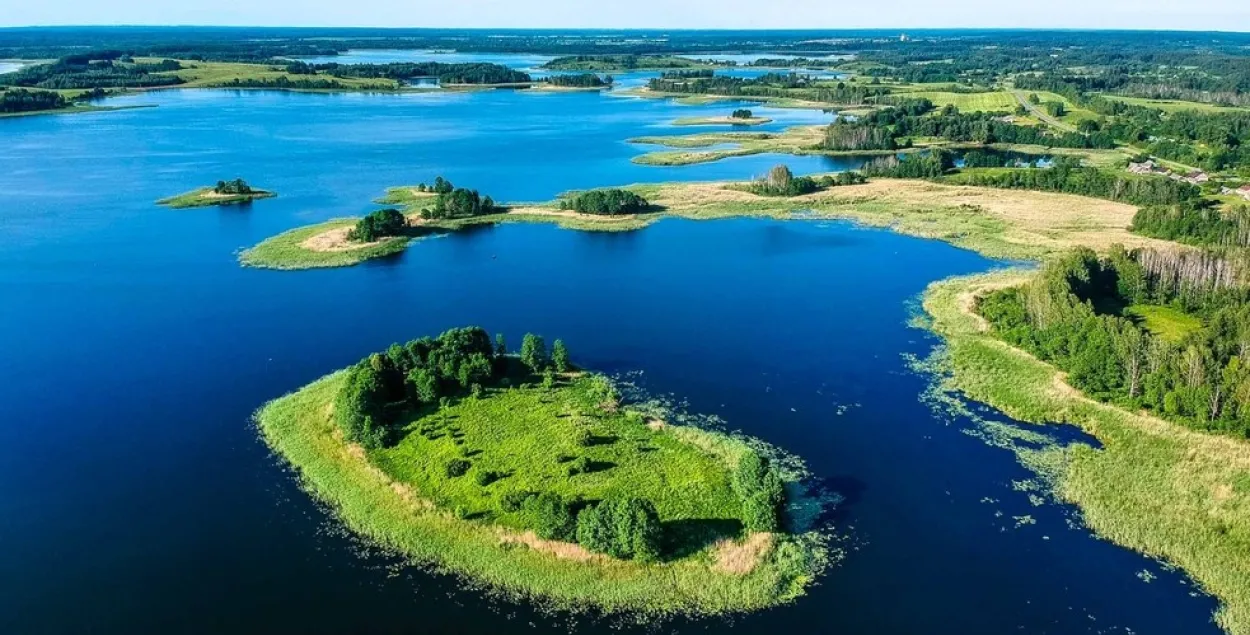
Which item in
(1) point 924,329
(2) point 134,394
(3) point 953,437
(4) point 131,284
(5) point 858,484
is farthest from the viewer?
(4) point 131,284

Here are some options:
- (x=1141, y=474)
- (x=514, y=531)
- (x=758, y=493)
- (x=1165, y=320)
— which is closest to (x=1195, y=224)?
(x=1165, y=320)

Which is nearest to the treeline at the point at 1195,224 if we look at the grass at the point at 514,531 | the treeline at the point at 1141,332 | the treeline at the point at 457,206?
the treeline at the point at 1141,332

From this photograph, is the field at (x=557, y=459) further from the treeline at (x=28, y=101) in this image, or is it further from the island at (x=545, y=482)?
the treeline at (x=28, y=101)

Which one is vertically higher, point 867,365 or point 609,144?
point 609,144

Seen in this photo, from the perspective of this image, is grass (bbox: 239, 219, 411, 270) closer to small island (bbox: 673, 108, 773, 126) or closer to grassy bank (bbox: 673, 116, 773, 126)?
grassy bank (bbox: 673, 116, 773, 126)

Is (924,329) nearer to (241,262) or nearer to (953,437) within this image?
(953,437)

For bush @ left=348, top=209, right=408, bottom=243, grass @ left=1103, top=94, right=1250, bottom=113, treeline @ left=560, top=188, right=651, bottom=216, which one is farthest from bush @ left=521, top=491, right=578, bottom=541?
grass @ left=1103, top=94, right=1250, bottom=113

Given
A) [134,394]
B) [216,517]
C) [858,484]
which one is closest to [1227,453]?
[858,484]
